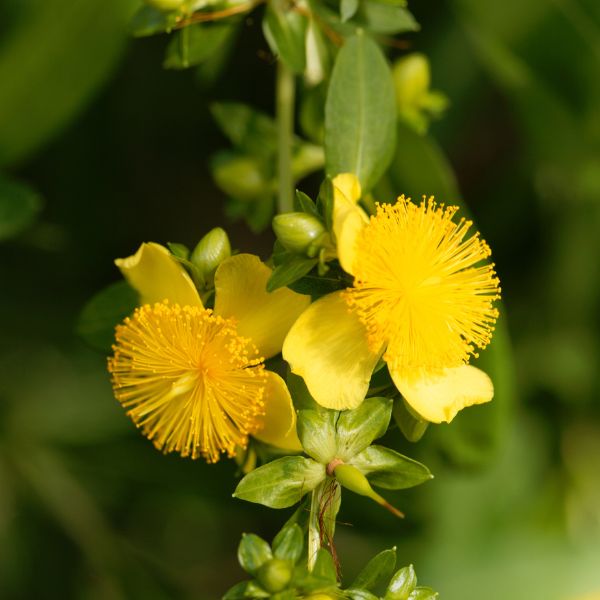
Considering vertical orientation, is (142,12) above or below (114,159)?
above

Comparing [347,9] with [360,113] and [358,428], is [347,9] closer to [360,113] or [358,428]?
[360,113]

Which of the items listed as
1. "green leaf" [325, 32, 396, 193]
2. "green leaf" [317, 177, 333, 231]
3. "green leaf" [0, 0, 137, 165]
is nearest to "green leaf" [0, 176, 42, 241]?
"green leaf" [0, 0, 137, 165]

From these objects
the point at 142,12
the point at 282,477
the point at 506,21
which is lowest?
the point at 282,477

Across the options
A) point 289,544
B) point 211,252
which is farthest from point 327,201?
point 289,544

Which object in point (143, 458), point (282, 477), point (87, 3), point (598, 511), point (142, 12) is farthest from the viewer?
point (598, 511)

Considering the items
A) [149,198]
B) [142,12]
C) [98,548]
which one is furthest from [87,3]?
[98,548]

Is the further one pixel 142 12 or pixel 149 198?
Result: pixel 149 198

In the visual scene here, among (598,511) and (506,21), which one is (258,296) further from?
(598,511)

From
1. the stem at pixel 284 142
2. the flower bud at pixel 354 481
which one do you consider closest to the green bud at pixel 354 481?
the flower bud at pixel 354 481
